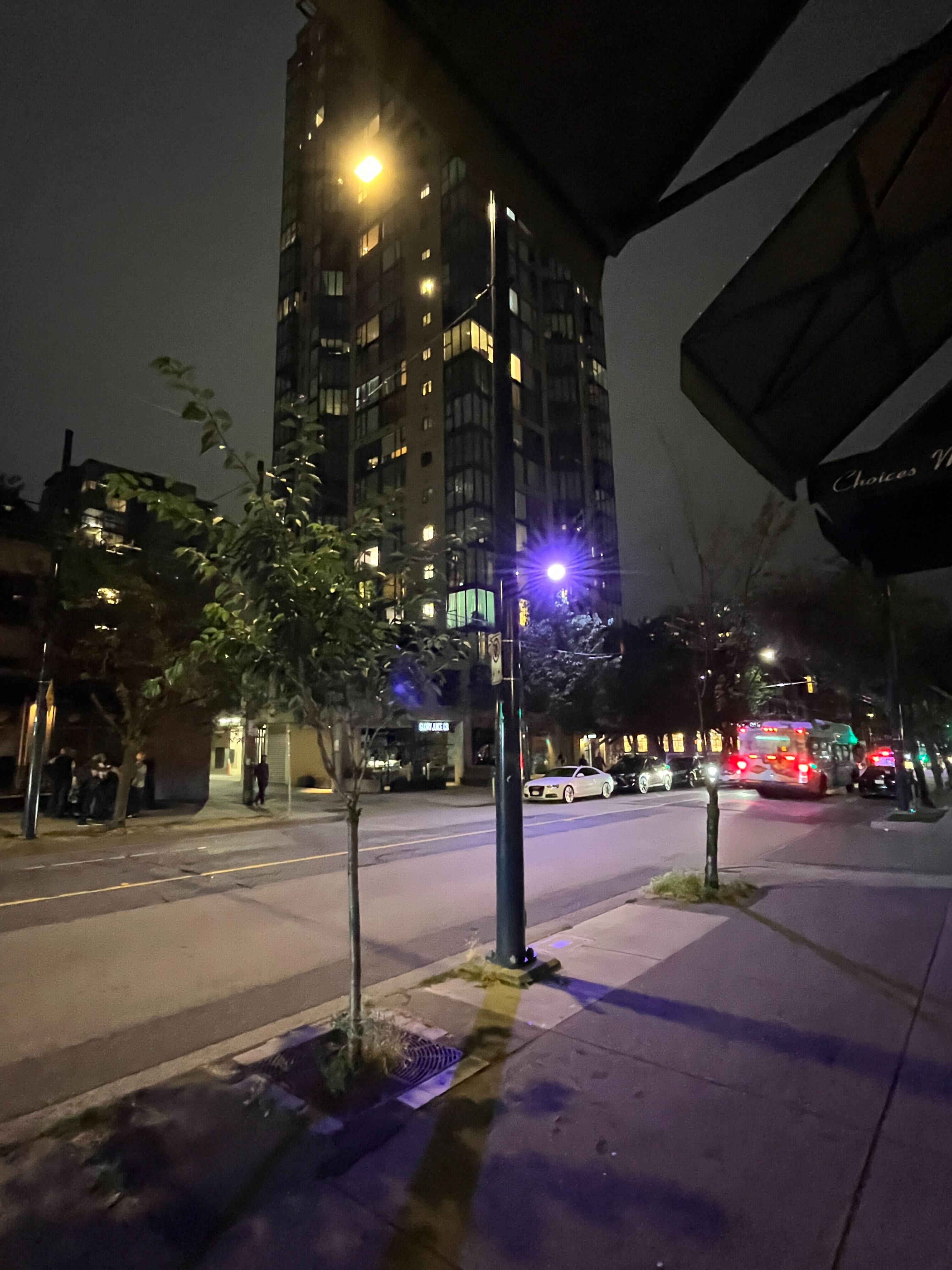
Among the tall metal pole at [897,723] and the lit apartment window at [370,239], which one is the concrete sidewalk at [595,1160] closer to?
the tall metal pole at [897,723]

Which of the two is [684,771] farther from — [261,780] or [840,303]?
[840,303]

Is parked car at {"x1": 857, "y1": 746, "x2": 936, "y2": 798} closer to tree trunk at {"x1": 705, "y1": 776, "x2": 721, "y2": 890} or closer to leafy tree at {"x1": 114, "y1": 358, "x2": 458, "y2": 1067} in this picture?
tree trunk at {"x1": 705, "y1": 776, "x2": 721, "y2": 890}

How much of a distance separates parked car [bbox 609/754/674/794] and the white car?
1791 mm

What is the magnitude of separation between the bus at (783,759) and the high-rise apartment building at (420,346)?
1785 centimetres

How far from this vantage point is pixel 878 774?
2747cm

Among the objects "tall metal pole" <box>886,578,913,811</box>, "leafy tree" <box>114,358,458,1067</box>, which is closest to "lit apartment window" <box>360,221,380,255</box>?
"tall metal pole" <box>886,578,913,811</box>

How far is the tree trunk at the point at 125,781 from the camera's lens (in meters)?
18.1

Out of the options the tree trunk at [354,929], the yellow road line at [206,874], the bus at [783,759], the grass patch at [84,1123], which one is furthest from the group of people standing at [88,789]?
the bus at [783,759]

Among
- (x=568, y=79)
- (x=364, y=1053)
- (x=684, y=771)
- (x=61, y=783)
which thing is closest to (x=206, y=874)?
(x=364, y=1053)

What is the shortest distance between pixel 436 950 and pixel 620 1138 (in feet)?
12.9

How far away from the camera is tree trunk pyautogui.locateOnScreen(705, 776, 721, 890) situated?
9.02 m

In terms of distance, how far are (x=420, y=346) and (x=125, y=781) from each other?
1738 inches

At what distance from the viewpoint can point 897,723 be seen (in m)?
19.8

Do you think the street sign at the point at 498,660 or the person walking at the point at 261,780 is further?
the person walking at the point at 261,780
